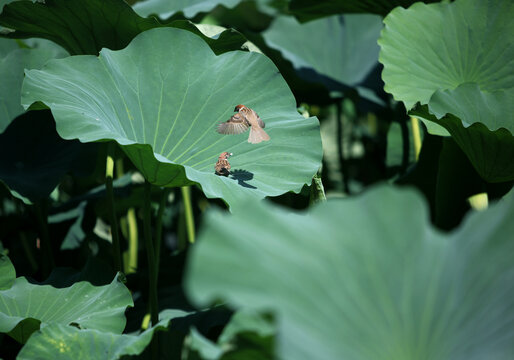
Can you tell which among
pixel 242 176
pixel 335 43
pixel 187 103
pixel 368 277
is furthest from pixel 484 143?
pixel 335 43

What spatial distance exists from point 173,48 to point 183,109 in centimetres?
14

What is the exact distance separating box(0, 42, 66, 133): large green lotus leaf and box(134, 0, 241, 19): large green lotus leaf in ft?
1.12

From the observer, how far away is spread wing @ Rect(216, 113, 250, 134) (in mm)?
1088

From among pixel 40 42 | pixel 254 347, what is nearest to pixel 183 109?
pixel 254 347

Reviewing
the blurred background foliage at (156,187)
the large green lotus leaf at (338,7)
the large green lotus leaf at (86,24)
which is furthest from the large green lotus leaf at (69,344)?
the large green lotus leaf at (338,7)

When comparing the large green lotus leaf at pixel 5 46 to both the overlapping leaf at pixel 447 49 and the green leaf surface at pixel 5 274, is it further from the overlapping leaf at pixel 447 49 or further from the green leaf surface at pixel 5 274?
the overlapping leaf at pixel 447 49

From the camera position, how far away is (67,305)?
1.21 metres

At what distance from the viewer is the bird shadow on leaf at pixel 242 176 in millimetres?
1204

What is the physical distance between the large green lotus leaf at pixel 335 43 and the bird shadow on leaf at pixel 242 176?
3.82 ft

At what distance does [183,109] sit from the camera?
4.39ft

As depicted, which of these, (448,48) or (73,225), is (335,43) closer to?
(448,48)

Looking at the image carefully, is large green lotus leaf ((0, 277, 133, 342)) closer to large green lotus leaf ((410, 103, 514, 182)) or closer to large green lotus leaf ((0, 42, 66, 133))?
large green lotus leaf ((0, 42, 66, 133))

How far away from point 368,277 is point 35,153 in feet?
3.99

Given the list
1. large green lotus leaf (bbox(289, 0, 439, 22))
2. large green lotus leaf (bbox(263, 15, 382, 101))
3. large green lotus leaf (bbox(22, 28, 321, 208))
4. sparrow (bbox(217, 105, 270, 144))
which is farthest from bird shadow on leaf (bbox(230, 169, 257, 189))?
large green lotus leaf (bbox(263, 15, 382, 101))
